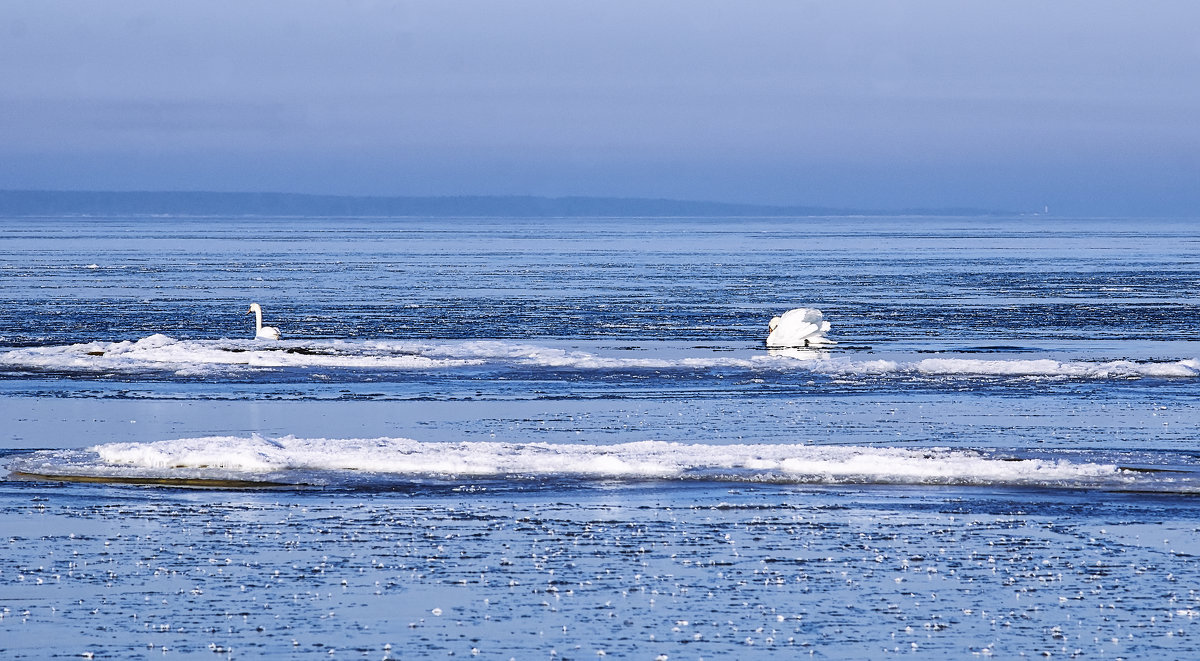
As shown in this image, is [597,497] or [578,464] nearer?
[597,497]

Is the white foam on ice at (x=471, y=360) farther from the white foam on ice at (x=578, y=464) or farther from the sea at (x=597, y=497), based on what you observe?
the white foam on ice at (x=578, y=464)

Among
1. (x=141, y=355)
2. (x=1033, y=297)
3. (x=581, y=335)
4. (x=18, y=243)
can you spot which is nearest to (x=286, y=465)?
(x=141, y=355)

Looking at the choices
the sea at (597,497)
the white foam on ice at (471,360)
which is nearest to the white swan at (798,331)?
the sea at (597,497)

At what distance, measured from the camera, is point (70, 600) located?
934cm

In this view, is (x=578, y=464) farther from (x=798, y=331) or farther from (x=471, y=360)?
(x=798, y=331)

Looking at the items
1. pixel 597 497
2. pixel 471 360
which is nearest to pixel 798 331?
pixel 471 360

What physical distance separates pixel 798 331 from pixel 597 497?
49.6ft

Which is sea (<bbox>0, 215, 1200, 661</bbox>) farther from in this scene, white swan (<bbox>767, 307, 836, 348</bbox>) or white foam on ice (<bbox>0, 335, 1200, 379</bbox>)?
white swan (<bbox>767, 307, 836, 348</bbox>)

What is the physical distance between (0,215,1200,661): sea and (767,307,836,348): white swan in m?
0.85

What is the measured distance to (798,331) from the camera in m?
27.3

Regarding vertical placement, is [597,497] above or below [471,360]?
above

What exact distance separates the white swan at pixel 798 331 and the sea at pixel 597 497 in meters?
0.85

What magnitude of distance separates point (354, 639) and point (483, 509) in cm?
361

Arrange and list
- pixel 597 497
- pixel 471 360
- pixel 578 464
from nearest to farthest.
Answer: pixel 597 497, pixel 578 464, pixel 471 360
